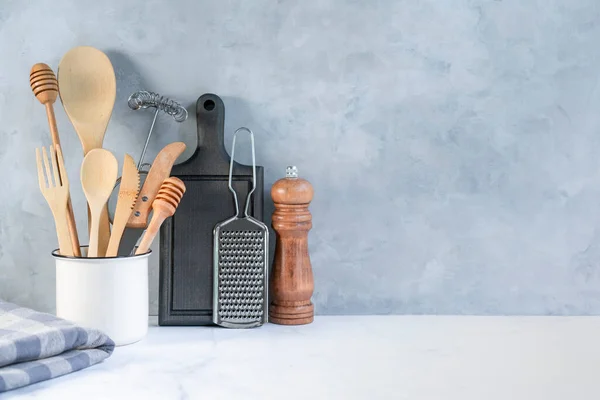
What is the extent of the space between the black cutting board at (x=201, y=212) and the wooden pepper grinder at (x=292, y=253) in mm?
51

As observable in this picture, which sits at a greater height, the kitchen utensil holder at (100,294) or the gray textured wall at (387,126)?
the gray textured wall at (387,126)

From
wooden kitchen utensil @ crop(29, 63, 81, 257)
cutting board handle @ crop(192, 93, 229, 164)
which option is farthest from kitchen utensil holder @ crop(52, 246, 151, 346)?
cutting board handle @ crop(192, 93, 229, 164)

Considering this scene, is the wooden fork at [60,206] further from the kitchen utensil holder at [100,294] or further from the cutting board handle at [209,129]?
the cutting board handle at [209,129]

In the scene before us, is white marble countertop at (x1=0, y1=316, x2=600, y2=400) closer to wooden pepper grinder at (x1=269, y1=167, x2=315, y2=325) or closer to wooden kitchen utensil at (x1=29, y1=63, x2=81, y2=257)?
wooden pepper grinder at (x1=269, y1=167, x2=315, y2=325)

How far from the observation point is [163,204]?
0.97m

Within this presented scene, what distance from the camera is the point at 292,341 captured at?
0.98 meters

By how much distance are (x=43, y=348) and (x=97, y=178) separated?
0.28 metres

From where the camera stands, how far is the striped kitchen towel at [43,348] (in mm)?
762

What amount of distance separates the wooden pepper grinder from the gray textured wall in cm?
7

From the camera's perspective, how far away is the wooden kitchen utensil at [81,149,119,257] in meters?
0.98

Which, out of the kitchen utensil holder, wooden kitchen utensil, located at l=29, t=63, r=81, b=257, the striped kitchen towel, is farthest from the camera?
wooden kitchen utensil, located at l=29, t=63, r=81, b=257

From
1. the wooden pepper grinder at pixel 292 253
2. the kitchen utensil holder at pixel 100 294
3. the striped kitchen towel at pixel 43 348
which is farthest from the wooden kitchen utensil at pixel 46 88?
the wooden pepper grinder at pixel 292 253

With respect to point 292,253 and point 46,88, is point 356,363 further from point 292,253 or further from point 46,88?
point 46,88

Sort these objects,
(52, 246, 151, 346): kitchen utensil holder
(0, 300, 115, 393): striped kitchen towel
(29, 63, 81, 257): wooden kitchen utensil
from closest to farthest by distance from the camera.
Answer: (0, 300, 115, 393): striped kitchen towel
(52, 246, 151, 346): kitchen utensil holder
(29, 63, 81, 257): wooden kitchen utensil
